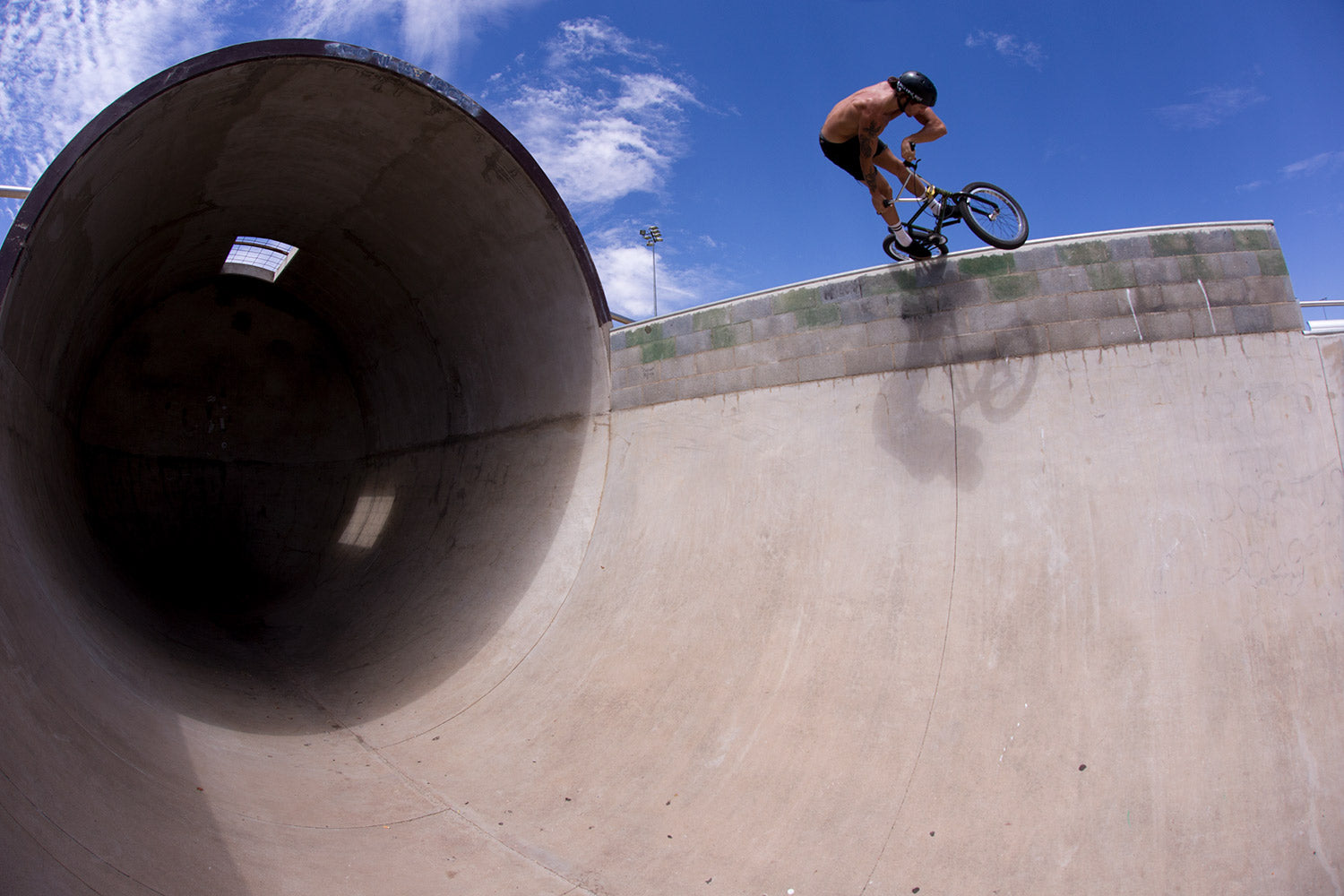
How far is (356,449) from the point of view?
11.3 meters

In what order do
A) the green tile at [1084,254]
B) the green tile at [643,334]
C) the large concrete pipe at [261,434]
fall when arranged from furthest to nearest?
the green tile at [643,334] → the green tile at [1084,254] → the large concrete pipe at [261,434]

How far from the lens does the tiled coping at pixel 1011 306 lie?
177 inches

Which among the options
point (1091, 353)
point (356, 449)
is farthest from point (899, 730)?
point (356, 449)

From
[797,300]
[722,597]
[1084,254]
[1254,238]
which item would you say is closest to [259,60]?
[797,300]

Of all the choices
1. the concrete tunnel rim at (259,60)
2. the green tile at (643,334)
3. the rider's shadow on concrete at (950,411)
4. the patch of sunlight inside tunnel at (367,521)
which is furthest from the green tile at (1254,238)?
the patch of sunlight inside tunnel at (367,521)

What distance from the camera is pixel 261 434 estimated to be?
38.2 ft

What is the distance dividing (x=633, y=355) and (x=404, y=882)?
426 centimetres

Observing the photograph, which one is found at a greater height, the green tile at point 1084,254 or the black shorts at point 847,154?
the black shorts at point 847,154

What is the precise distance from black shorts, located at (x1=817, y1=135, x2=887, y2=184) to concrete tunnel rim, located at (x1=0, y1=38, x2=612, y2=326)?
2.26 metres

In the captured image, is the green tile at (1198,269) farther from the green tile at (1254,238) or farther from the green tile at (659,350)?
the green tile at (659,350)

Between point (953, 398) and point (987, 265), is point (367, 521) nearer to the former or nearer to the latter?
point (953, 398)

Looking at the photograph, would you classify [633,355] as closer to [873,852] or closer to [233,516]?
[873,852]

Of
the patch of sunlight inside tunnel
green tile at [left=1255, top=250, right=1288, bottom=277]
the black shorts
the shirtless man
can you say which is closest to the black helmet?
the shirtless man

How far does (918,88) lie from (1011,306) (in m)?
1.58
